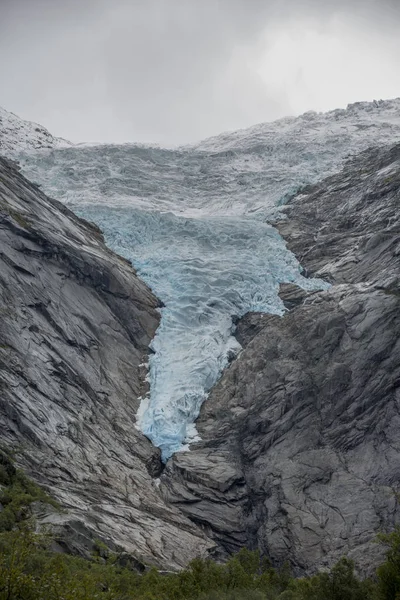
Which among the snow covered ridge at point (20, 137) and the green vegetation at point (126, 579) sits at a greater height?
the snow covered ridge at point (20, 137)

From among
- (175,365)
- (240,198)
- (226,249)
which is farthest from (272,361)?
(240,198)

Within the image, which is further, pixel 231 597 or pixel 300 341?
pixel 300 341

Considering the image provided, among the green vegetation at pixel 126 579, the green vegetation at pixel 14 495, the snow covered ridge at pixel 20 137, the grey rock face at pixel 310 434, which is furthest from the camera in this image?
the snow covered ridge at pixel 20 137

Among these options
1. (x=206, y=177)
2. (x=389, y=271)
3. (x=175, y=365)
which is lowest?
(x=175, y=365)

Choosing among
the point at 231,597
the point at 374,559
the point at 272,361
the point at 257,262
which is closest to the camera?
the point at 231,597

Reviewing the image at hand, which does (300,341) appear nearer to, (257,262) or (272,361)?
(272,361)

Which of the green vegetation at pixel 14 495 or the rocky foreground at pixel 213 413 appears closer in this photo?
the green vegetation at pixel 14 495

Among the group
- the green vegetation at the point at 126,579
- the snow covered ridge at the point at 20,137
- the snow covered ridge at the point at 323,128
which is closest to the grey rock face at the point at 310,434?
the green vegetation at the point at 126,579

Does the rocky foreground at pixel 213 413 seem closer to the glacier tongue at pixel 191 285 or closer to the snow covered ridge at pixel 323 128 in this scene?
the glacier tongue at pixel 191 285
